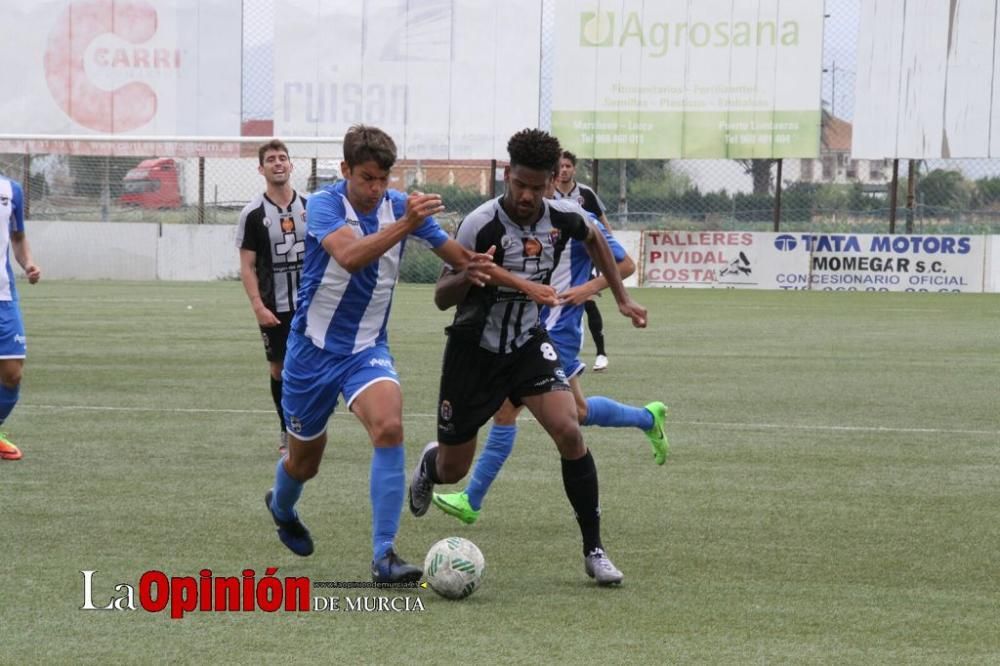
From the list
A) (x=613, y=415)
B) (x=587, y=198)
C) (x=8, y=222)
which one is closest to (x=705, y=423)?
(x=587, y=198)

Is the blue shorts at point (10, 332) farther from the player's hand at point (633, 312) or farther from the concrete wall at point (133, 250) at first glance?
the concrete wall at point (133, 250)

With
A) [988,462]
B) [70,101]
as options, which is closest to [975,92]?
[70,101]

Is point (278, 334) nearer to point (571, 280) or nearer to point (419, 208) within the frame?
point (571, 280)

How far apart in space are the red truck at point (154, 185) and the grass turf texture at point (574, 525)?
66.3ft

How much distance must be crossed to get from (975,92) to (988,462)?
27334 mm

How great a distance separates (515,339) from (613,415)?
2.06 m

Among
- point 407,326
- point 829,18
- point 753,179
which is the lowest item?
point 407,326

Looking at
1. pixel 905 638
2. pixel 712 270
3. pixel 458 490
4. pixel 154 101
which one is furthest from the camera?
pixel 154 101

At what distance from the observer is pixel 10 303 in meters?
10.2

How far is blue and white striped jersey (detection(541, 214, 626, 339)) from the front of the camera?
29.3 ft

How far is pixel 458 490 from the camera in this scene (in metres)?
9.03

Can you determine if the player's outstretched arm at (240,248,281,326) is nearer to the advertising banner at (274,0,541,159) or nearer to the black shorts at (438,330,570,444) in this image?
the black shorts at (438,330,570,444)

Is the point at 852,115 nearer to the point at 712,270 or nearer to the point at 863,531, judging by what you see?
the point at 712,270

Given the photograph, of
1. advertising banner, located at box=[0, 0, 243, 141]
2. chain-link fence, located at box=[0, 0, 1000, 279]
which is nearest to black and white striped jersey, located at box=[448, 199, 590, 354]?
chain-link fence, located at box=[0, 0, 1000, 279]
